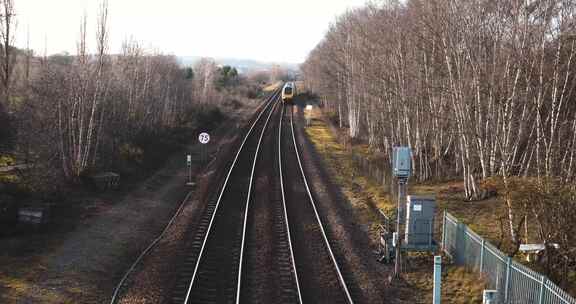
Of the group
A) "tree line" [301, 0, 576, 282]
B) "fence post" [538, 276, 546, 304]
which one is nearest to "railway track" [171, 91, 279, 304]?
Result: "fence post" [538, 276, 546, 304]

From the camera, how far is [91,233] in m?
17.2

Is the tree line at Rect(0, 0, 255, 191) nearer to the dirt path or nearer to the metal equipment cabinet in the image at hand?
the dirt path

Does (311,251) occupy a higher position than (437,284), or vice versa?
(437,284)

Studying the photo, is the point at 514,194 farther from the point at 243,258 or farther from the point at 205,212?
the point at 205,212

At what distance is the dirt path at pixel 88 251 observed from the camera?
41.1 feet

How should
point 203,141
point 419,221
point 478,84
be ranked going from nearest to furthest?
point 419,221 → point 478,84 → point 203,141

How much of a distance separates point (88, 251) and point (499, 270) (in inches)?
436

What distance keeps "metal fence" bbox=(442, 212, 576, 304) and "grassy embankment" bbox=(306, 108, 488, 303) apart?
0.42 metres

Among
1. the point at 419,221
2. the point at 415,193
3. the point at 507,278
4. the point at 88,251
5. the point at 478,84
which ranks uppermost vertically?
the point at 478,84

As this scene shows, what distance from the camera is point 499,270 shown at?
12.1 m

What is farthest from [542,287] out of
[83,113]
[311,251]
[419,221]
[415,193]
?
[83,113]

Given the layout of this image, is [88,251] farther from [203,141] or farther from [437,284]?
[203,141]

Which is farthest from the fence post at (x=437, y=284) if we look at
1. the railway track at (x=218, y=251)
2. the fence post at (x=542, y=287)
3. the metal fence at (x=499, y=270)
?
the railway track at (x=218, y=251)

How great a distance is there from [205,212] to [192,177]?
748 cm
